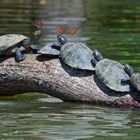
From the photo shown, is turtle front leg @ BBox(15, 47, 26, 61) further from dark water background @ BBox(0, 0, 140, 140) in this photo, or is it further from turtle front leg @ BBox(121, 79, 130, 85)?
turtle front leg @ BBox(121, 79, 130, 85)

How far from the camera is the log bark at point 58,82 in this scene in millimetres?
9703

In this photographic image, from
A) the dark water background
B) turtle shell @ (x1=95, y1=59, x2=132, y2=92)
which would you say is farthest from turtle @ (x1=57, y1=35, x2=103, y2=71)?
the dark water background

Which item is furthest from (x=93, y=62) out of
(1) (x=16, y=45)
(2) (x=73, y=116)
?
(1) (x=16, y=45)

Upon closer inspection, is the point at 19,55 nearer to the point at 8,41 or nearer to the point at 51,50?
the point at 8,41

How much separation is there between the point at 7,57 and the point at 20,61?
0.27 meters

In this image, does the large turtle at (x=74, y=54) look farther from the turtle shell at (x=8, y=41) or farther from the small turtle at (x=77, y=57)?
the turtle shell at (x=8, y=41)

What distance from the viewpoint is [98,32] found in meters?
19.9

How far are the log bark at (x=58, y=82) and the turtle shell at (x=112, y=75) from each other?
11 cm

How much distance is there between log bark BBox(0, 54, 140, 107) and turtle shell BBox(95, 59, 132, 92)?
0.11 m

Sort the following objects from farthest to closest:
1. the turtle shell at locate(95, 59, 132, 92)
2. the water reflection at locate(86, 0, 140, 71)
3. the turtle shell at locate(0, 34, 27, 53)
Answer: the water reflection at locate(86, 0, 140, 71)
the turtle shell at locate(0, 34, 27, 53)
the turtle shell at locate(95, 59, 132, 92)

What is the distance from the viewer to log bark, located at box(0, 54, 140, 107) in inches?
382

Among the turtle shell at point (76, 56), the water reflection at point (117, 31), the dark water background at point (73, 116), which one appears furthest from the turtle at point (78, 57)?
the water reflection at point (117, 31)

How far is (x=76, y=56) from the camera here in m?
9.83

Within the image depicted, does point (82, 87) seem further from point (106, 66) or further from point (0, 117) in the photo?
point (0, 117)
